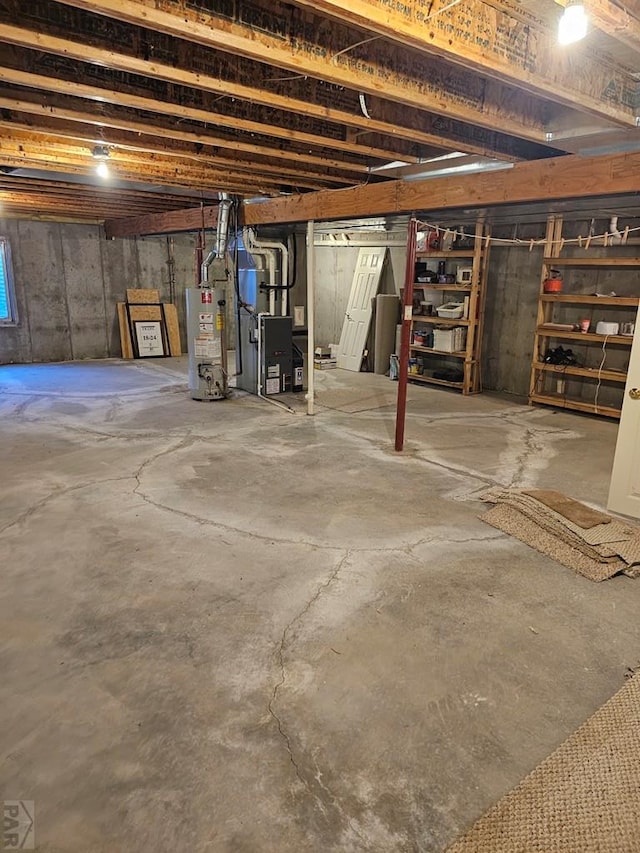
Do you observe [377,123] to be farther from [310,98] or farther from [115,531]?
[115,531]

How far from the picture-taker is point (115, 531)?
10.9ft

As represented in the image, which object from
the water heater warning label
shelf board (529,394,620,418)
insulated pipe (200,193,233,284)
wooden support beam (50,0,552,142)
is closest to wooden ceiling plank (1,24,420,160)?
wooden support beam (50,0,552,142)

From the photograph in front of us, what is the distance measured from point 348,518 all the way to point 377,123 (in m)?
2.38

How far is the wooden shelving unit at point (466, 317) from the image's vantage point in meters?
6.97

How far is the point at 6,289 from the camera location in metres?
8.60

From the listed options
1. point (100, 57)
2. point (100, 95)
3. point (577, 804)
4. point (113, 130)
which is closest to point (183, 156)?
point (113, 130)

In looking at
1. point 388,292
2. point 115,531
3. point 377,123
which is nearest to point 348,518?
point 115,531

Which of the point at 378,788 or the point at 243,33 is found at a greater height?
the point at 243,33

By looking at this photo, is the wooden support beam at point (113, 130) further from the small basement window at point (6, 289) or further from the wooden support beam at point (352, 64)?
the small basement window at point (6, 289)

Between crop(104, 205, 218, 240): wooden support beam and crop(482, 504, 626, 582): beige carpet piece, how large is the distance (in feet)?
16.2

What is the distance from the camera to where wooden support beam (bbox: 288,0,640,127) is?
178 cm

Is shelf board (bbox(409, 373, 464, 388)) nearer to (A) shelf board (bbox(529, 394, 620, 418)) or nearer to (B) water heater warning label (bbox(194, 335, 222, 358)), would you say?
(A) shelf board (bbox(529, 394, 620, 418))

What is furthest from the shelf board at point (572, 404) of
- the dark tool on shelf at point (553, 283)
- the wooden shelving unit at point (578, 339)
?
the dark tool on shelf at point (553, 283)

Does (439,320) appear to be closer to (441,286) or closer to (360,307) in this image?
(441,286)
